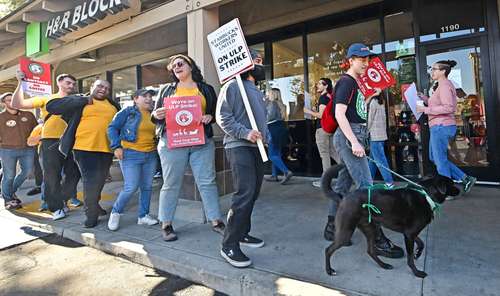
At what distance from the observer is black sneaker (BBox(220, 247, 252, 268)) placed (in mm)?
2820

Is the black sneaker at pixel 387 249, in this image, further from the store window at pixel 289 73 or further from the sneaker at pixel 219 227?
the store window at pixel 289 73

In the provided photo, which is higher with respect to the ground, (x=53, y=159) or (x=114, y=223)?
(x=53, y=159)

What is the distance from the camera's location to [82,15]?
6.15 m

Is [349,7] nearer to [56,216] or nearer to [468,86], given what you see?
[468,86]

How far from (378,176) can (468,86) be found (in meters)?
2.04

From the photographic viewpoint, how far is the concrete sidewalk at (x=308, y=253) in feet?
8.07

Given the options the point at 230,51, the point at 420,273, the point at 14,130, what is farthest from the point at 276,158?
the point at 14,130

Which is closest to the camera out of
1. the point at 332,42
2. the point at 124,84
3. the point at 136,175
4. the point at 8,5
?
the point at 136,175

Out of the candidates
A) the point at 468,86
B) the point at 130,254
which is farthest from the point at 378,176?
the point at 130,254

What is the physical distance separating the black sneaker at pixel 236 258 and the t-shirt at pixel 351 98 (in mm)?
1541

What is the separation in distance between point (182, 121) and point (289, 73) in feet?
14.0

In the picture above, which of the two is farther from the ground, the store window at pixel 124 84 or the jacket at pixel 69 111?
the store window at pixel 124 84

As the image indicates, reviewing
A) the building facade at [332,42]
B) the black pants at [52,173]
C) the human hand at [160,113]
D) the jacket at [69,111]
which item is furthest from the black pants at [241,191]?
the black pants at [52,173]

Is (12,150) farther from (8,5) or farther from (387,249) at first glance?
(8,5)
